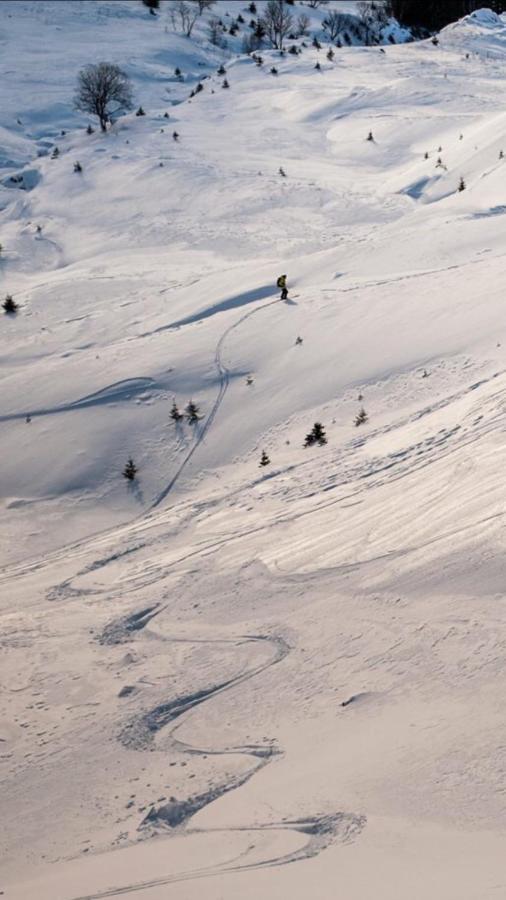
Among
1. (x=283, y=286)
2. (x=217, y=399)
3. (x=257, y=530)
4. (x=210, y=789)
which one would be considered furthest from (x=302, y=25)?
(x=210, y=789)

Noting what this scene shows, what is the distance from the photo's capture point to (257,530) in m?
8.31

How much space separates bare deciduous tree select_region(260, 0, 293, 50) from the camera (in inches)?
1393

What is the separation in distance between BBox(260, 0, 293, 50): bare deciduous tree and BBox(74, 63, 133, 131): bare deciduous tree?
10.1 m

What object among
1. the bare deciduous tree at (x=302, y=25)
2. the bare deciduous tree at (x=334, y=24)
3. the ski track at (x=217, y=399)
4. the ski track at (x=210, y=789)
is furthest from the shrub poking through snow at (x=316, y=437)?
the bare deciduous tree at (x=334, y=24)

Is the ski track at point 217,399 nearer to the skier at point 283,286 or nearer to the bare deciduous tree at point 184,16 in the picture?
the skier at point 283,286

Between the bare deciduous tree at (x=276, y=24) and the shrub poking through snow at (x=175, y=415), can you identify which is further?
the bare deciduous tree at (x=276, y=24)

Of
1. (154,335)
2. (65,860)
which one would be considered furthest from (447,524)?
(154,335)

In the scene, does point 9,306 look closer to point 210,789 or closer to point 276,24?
point 210,789

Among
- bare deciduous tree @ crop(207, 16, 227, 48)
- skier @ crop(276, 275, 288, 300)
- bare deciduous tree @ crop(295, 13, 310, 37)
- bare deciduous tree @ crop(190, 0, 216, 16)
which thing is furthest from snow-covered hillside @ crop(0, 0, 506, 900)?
bare deciduous tree @ crop(190, 0, 216, 16)

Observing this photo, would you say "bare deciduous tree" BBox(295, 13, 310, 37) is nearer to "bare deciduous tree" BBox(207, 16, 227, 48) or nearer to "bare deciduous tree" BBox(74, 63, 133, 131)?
"bare deciduous tree" BBox(207, 16, 227, 48)

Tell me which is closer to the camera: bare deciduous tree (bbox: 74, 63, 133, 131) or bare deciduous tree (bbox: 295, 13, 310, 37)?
bare deciduous tree (bbox: 74, 63, 133, 131)

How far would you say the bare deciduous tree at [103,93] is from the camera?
25.6 m

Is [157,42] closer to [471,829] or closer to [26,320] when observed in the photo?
[26,320]

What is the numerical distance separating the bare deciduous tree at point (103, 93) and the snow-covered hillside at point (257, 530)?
5871mm
